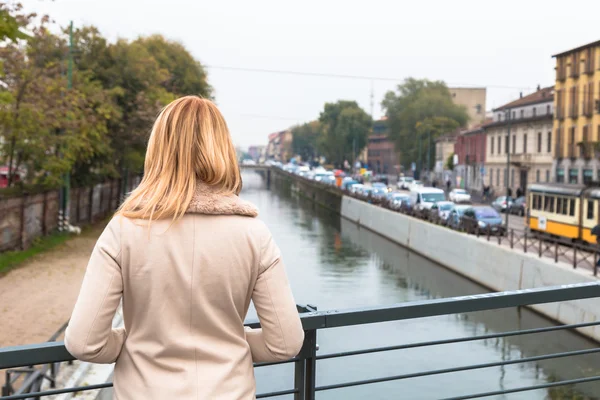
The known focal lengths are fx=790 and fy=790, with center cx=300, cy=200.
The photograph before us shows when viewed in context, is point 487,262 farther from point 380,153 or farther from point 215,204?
point 380,153

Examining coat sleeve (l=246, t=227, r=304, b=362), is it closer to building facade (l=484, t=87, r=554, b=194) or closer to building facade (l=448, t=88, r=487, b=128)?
building facade (l=484, t=87, r=554, b=194)

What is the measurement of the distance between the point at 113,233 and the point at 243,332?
501mm

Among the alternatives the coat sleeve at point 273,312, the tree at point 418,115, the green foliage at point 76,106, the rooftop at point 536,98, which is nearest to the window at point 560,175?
the rooftop at point 536,98

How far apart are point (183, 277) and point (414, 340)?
18.3 meters

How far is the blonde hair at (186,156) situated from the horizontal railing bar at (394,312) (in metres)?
0.62

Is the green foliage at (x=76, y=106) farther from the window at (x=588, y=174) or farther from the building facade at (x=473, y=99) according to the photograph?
the building facade at (x=473, y=99)

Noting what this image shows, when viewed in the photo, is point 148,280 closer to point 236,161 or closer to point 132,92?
point 236,161

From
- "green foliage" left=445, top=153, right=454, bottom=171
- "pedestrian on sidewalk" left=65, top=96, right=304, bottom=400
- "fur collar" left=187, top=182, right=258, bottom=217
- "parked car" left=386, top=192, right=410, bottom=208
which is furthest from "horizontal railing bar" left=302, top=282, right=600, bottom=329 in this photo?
"green foliage" left=445, top=153, right=454, bottom=171

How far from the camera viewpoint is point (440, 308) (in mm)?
3273

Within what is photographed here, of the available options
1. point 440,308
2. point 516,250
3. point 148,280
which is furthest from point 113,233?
point 516,250

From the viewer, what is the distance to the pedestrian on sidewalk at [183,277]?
2281 mm

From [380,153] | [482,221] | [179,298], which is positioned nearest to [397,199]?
[482,221]

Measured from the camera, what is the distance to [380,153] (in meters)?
143

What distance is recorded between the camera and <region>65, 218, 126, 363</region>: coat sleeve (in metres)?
2.27
